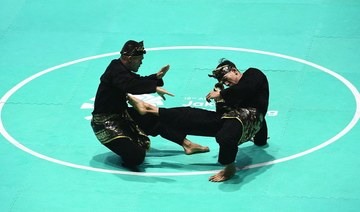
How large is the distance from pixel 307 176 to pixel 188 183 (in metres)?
1.45

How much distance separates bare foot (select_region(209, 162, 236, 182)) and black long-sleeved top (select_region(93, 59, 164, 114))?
1.29 meters

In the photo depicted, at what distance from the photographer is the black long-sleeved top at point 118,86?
1110 centimetres

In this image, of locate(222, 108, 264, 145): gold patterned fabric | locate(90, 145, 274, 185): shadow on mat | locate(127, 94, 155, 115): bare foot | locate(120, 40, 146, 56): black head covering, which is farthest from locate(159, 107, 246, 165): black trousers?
locate(120, 40, 146, 56): black head covering

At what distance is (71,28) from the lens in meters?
15.7

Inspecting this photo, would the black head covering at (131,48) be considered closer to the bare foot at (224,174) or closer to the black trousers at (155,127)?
the black trousers at (155,127)

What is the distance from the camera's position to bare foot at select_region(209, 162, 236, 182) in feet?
36.0

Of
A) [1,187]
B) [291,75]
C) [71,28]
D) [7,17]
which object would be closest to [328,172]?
[291,75]

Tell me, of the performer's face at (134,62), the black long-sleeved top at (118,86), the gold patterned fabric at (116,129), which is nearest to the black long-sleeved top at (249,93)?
the black long-sleeved top at (118,86)

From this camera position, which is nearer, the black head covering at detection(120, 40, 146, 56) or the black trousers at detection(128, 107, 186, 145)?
the black head covering at detection(120, 40, 146, 56)

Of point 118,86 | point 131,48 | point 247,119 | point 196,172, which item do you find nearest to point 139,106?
point 118,86

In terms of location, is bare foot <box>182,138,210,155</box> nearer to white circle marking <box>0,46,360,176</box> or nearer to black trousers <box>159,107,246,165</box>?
black trousers <box>159,107,246,165</box>

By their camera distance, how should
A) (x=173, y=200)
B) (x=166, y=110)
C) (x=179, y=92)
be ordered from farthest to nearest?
1. (x=179, y=92)
2. (x=166, y=110)
3. (x=173, y=200)

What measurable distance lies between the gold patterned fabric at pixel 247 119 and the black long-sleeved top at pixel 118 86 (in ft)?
3.36

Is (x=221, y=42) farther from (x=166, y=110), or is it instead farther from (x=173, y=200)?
(x=173, y=200)
